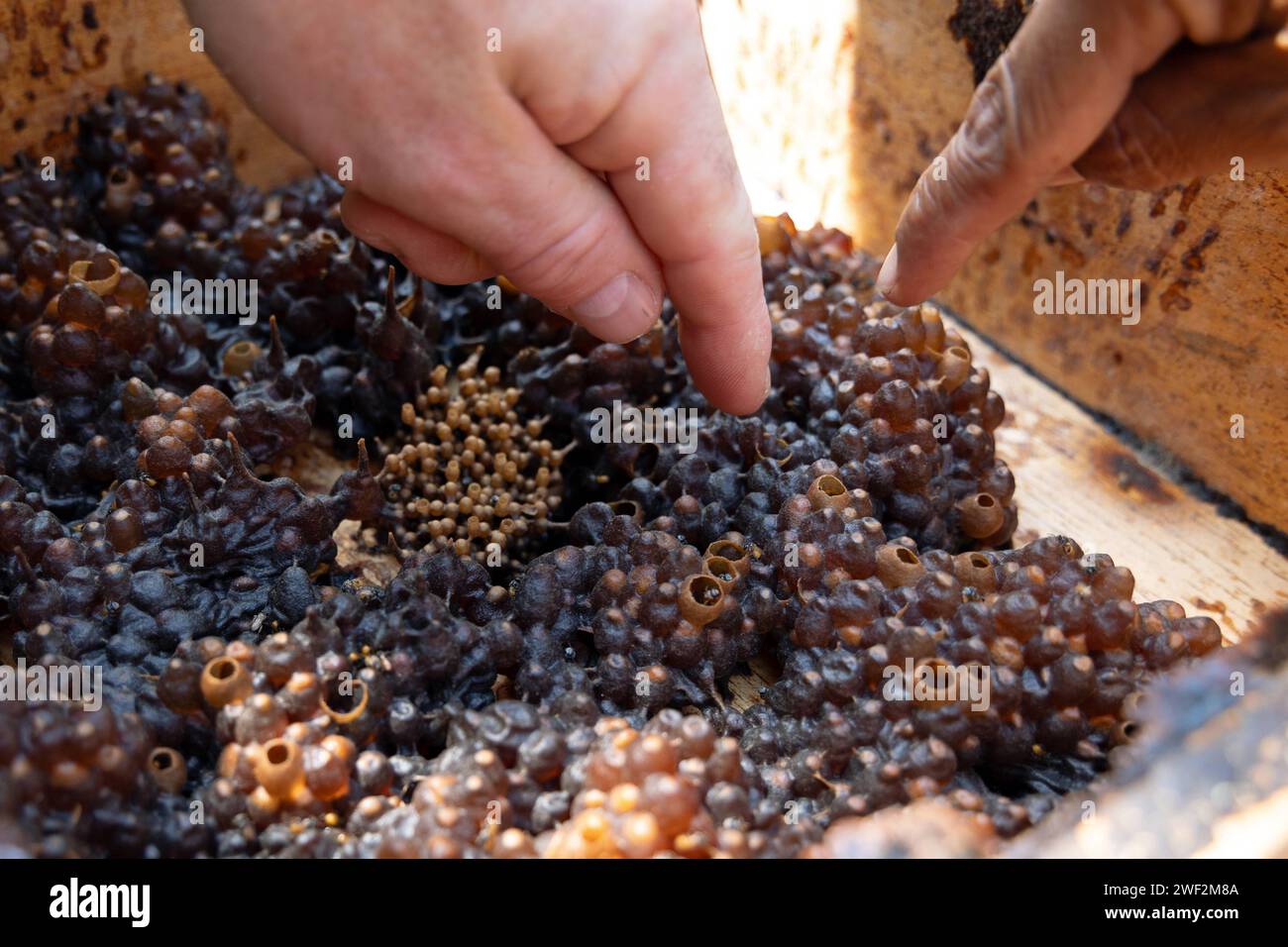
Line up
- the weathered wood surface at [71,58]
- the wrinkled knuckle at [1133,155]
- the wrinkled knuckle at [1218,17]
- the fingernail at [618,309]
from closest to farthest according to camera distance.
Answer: the wrinkled knuckle at [1218,17]
the wrinkled knuckle at [1133,155]
the fingernail at [618,309]
the weathered wood surface at [71,58]

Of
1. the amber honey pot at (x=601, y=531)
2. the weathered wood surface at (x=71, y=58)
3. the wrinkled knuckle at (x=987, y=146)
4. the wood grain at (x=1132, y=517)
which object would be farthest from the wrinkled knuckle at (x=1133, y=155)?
the weathered wood surface at (x=71, y=58)

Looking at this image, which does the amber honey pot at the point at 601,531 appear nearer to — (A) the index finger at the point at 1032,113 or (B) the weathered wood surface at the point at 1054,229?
(B) the weathered wood surface at the point at 1054,229

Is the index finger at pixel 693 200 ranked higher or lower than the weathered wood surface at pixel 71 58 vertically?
lower

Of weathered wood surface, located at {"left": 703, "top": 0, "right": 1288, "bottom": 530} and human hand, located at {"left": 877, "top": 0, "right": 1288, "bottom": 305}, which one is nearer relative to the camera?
human hand, located at {"left": 877, "top": 0, "right": 1288, "bottom": 305}

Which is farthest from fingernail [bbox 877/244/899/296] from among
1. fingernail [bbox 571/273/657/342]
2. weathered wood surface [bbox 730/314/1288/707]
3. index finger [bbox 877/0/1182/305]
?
weathered wood surface [bbox 730/314/1288/707]

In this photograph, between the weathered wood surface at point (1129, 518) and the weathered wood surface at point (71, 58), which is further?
the weathered wood surface at point (71, 58)

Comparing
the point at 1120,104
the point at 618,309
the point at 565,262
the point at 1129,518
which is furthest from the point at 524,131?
the point at 1129,518

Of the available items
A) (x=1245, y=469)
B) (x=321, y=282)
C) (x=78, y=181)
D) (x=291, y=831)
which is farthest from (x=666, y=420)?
(x=78, y=181)

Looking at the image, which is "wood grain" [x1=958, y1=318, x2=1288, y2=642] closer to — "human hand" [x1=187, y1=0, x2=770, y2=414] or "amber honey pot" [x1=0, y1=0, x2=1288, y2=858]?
"amber honey pot" [x1=0, y1=0, x2=1288, y2=858]
